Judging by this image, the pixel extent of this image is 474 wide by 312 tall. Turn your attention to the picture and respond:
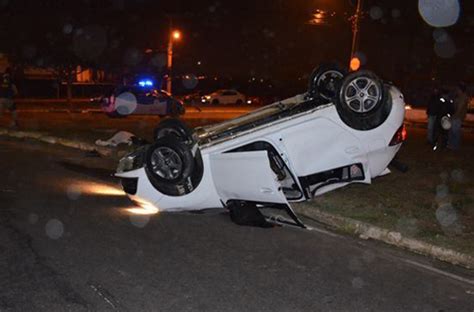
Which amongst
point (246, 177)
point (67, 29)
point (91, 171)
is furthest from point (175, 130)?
point (67, 29)

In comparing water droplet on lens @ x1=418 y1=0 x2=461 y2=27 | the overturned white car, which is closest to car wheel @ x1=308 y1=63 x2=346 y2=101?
the overturned white car

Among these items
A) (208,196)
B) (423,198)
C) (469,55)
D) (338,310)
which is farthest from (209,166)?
(469,55)

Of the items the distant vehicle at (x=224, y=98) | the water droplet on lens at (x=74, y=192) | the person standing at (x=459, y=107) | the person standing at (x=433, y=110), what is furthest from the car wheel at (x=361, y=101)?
the distant vehicle at (x=224, y=98)

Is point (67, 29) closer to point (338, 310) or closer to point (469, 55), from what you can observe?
point (469, 55)

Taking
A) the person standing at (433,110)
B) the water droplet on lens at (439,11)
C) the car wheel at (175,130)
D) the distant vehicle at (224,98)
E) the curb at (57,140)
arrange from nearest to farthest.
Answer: the car wheel at (175,130)
the curb at (57,140)
the person standing at (433,110)
the water droplet on lens at (439,11)
the distant vehicle at (224,98)

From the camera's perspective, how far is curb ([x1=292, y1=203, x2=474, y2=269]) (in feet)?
19.9

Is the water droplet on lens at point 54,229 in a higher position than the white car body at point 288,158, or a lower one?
lower

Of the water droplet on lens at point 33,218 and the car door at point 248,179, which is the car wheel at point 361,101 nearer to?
the car door at point 248,179

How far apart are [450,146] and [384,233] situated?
8878mm

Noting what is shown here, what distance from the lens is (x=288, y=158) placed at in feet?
22.5

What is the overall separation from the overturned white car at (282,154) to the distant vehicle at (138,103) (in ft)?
58.6

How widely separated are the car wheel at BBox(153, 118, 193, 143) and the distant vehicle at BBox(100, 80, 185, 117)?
17353 millimetres

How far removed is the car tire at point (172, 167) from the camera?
704 centimetres

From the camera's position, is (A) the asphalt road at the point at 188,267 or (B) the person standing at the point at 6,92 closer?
(A) the asphalt road at the point at 188,267
